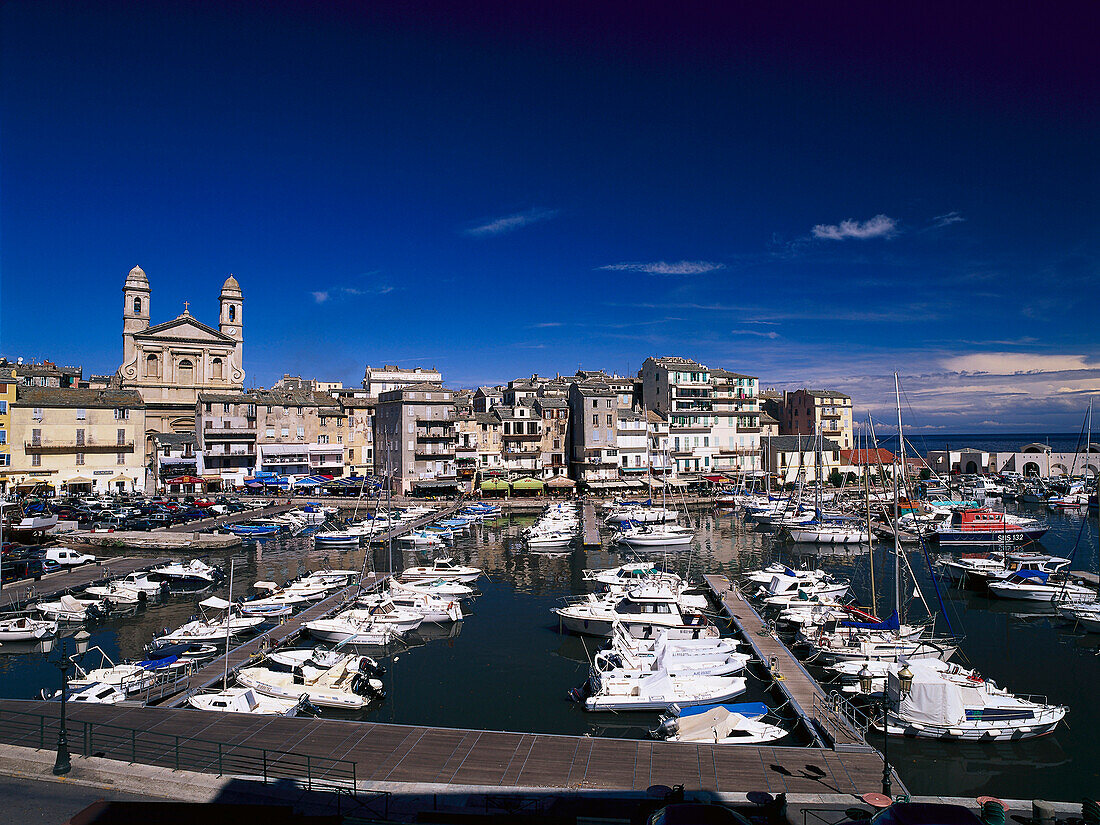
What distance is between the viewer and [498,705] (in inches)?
953

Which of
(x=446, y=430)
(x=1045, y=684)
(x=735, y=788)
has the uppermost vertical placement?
(x=446, y=430)

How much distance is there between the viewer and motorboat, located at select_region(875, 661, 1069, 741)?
21.3m

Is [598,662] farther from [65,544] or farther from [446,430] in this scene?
[446,430]

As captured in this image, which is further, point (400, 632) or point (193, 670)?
point (400, 632)

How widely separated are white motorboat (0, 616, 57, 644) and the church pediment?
69.9 metres

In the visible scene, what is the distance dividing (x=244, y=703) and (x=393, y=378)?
322ft

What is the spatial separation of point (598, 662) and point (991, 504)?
72.5m

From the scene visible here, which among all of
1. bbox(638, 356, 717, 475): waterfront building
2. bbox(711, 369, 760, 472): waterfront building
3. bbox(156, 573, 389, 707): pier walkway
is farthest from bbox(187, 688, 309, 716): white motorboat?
bbox(711, 369, 760, 472): waterfront building

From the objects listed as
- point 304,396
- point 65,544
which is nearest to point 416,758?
point 65,544

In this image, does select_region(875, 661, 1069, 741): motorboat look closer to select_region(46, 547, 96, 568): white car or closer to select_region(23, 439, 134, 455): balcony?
select_region(46, 547, 96, 568): white car

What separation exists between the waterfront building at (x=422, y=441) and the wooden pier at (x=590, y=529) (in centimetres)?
1872

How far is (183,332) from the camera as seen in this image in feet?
311

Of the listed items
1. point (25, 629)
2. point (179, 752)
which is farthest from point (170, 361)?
point (179, 752)

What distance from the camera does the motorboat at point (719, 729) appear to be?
63.7 ft
